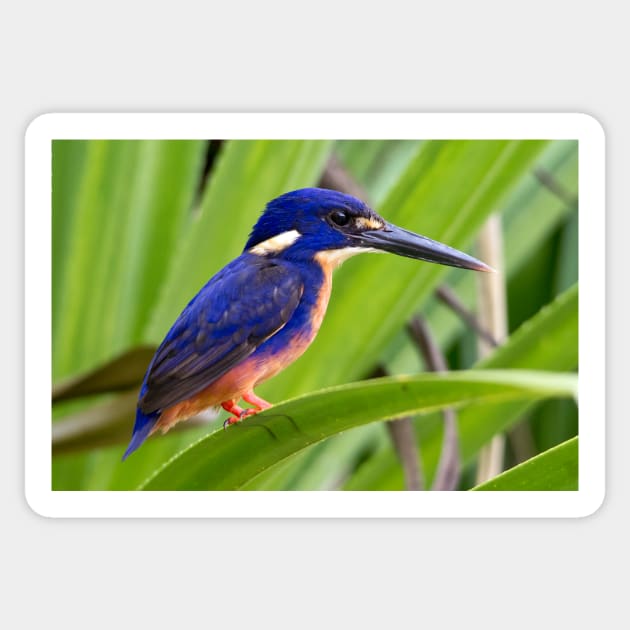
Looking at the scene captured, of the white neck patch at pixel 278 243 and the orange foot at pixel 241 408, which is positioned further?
the white neck patch at pixel 278 243

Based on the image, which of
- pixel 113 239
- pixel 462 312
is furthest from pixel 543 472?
pixel 113 239

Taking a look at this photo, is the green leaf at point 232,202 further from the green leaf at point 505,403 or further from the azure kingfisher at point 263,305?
the green leaf at point 505,403

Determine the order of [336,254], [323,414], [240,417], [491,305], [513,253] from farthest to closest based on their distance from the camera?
1. [513,253]
2. [491,305]
3. [336,254]
4. [240,417]
5. [323,414]

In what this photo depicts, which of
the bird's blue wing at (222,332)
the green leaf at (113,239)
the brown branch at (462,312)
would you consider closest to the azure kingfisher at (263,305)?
the bird's blue wing at (222,332)

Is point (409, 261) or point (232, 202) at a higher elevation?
point (232, 202)

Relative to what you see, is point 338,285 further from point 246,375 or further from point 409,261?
point 246,375
